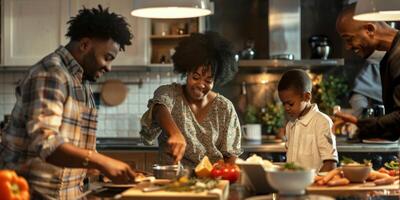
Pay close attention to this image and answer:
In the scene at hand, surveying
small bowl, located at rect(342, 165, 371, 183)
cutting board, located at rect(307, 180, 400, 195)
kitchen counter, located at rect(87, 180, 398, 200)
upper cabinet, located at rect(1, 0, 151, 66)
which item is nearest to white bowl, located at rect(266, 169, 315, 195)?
kitchen counter, located at rect(87, 180, 398, 200)

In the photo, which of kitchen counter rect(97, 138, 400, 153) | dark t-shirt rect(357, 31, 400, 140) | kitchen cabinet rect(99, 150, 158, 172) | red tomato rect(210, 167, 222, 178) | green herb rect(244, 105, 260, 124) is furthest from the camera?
green herb rect(244, 105, 260, 124)

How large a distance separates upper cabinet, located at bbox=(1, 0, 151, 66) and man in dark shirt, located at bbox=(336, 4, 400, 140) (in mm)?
2433

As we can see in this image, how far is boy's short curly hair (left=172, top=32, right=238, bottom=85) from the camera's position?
10.1 ft

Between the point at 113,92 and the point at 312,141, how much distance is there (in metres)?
2.84

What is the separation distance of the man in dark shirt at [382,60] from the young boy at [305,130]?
0.27 m

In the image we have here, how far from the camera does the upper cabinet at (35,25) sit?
5.05 m

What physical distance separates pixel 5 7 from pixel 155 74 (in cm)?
136

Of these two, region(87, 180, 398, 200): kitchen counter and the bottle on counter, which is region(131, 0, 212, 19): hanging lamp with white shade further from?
the bottle on counter

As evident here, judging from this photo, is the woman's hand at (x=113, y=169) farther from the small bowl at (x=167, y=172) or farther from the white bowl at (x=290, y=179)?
the white bowl at (x=290, y=179)

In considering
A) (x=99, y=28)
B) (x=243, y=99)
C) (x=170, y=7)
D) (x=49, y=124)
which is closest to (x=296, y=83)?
(x=170, y=7)

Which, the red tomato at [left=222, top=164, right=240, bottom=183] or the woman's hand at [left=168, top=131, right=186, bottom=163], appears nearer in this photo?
the red tomato at [left=222, top=164, right=240, bottom=183]

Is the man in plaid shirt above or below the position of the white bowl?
above

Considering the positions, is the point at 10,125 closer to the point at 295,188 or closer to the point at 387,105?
the point at 295,188

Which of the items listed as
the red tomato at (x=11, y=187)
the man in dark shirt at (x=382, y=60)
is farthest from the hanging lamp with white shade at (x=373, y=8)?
the red tomato at (x=11, y=187)
